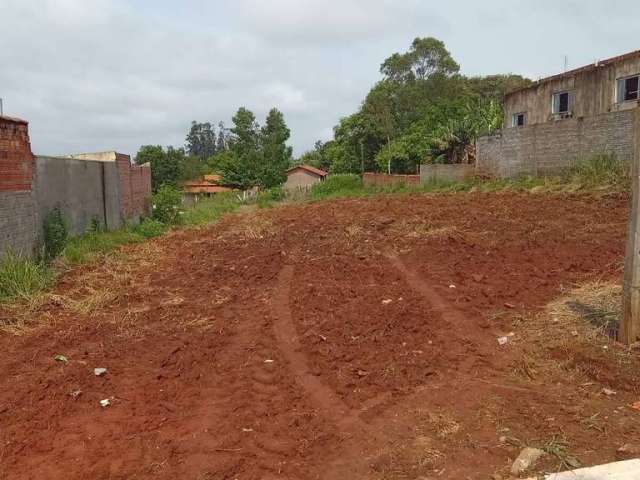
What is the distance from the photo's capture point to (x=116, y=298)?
7.03m

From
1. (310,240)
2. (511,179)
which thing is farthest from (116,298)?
(511,179)

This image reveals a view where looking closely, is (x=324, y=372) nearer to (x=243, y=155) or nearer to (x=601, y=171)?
(x=601, y=171)

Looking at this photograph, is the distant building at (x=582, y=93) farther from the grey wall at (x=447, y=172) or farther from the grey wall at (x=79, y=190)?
the grey wall at (x=79, y=190)

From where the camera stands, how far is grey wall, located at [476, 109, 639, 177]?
53.3ft

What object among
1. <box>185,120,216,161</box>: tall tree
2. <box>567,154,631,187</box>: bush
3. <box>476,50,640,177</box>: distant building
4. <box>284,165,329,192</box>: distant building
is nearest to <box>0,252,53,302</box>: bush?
<box>567,154,631,187</box>: bush

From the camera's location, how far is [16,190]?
829 centimetres

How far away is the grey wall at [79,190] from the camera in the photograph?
395 inches

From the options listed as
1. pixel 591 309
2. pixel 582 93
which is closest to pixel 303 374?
pixel 591 309

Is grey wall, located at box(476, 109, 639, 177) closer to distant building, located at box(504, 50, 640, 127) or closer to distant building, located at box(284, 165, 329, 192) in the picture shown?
distant building, located at box(504, 50, 640, 127)

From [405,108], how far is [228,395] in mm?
41054

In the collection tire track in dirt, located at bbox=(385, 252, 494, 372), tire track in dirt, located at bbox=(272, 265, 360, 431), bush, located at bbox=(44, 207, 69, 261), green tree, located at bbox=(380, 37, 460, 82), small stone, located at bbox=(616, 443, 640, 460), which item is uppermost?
green tree, located at bbox=(380, 37, 460, 82)

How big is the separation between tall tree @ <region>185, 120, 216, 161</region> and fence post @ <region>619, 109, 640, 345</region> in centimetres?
10240

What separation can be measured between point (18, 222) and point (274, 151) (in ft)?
132

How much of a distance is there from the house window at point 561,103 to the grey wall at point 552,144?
3.23 metres
